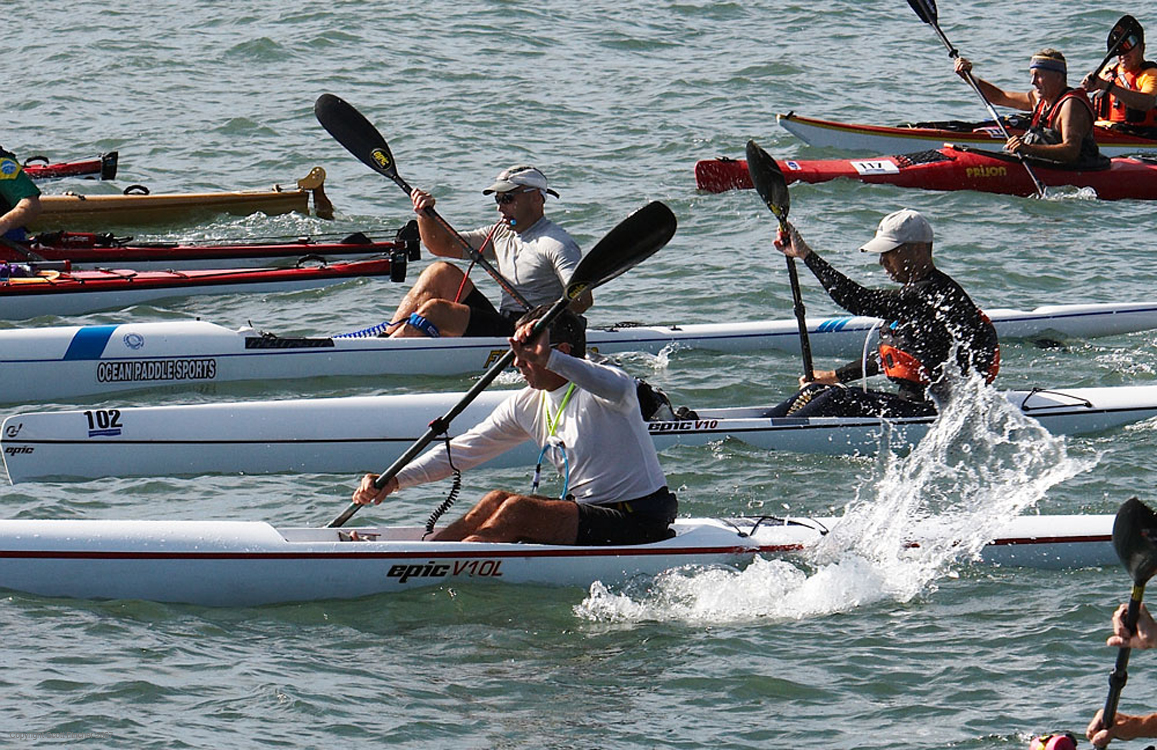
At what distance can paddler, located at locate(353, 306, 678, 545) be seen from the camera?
19.1 ft

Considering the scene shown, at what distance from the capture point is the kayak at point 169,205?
486 inches

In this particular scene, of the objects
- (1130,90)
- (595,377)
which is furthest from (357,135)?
(1130,90)

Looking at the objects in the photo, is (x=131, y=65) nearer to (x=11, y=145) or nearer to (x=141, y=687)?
(x=11, y=145)

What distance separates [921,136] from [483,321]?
595cm

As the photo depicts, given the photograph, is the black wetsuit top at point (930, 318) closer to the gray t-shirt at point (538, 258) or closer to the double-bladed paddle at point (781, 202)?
the double-bladed paddle at point (781, 202)

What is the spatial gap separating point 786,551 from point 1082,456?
217 cm

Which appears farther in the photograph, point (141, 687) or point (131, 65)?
point (131, 65)

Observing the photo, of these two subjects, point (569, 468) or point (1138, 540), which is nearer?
point (1138, 540)

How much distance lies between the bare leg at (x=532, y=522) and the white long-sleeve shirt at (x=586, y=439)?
10 cm

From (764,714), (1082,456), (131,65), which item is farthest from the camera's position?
(131,65)

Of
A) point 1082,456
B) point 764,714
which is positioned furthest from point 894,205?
point 764,714

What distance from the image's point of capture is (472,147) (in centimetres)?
1500

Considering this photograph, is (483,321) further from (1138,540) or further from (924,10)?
(924,10)

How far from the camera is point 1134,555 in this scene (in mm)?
3854
